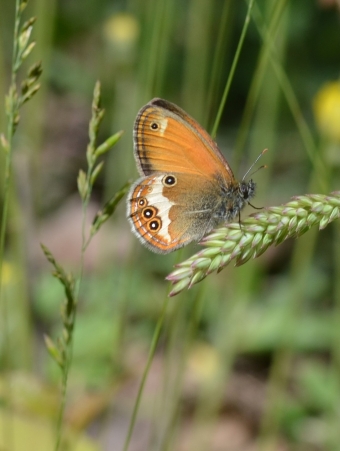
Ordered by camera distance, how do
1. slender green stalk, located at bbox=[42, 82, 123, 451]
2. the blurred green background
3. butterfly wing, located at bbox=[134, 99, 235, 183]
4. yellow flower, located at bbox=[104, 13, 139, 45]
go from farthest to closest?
yellow flower, located at bbox=[104, 13, 139, 45], the blurred green background, butterfly wing, located at bbox=[134, 99, 235, 183], slender green stalk, located at bbox=[42, 82, 123, 451]

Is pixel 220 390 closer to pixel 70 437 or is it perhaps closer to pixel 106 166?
pixel 70 437

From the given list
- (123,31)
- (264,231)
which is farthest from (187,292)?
(123,31)

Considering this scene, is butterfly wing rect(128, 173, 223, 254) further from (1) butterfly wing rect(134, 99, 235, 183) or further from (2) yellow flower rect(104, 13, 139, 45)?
(2) yellow flower rect(104, 13, 139, 45)

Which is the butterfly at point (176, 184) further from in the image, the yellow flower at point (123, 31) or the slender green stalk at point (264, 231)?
the yellow flower at point (123, 31)

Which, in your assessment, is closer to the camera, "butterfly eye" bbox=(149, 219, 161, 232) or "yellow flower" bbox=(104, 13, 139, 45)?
"butterfly eye" bbox=(149, 219, 161, 232)

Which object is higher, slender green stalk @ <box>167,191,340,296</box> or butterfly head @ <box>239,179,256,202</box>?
slender green stalk @ <box>167,191,340,296</box>

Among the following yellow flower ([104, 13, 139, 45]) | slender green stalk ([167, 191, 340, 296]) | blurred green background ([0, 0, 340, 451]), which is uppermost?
yellow flower ([104, 13, 139, 45])

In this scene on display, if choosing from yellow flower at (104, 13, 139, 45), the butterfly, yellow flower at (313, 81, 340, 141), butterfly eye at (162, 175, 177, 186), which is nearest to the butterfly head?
the butterfly

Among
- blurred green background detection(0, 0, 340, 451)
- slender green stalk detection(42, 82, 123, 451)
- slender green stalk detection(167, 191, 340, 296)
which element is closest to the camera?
slender green stalk detection(167, 191, 340, 296)
